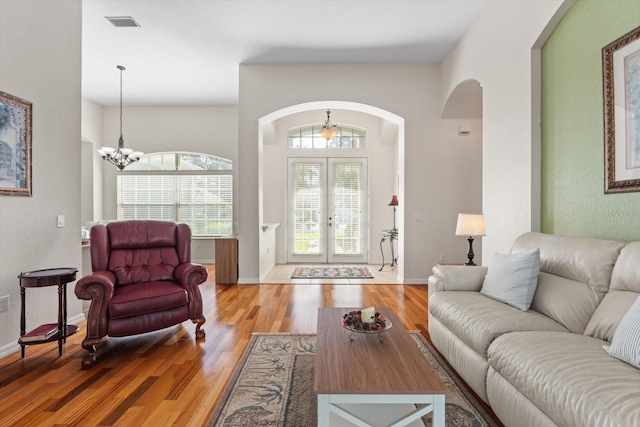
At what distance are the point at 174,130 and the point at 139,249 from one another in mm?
5070

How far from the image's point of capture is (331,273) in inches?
254

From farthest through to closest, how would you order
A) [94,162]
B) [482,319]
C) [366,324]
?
1. [94,162]
2. [482,319]
3. [366,324]

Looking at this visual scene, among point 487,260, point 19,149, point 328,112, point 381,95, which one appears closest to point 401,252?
point 487,260

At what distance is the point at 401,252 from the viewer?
5766 millimetres

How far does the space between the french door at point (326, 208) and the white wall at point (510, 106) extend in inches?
146

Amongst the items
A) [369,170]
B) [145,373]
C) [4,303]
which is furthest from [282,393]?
[369,170]

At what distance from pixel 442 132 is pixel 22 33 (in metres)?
5.14

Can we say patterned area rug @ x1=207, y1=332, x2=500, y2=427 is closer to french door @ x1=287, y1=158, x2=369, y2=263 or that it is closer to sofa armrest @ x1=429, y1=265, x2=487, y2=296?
sofa armrest @ x1=429, y1=265, x2=487, y2=296

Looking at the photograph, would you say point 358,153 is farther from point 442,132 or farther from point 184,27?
point 184,27

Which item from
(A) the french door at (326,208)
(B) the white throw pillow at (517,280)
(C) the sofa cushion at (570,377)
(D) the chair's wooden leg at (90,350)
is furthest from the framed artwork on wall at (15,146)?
(A) the french door at (326,208)

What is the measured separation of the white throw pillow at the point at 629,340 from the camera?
5.04ft

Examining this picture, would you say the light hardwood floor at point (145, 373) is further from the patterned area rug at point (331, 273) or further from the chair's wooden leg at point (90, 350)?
the patterned area rug at point (331, 273)

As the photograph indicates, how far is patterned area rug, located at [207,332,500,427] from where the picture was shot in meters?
1.98

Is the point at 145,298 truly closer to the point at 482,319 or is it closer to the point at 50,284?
the point at 50,284
